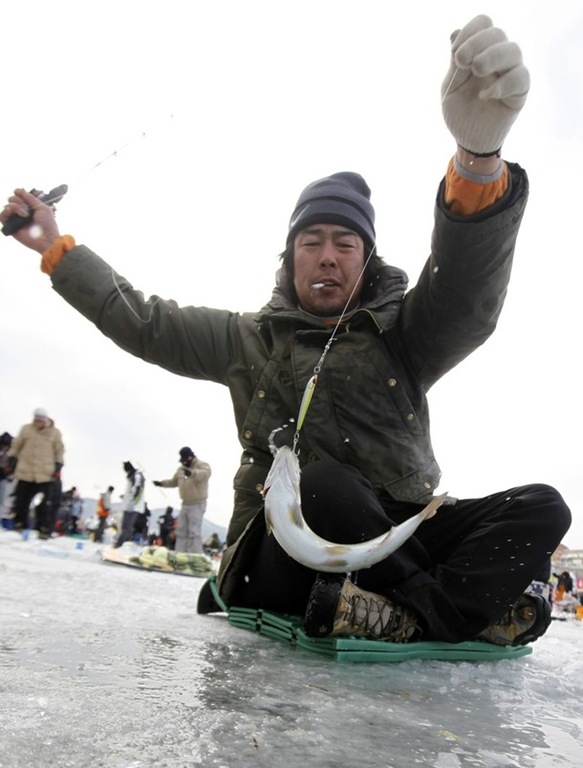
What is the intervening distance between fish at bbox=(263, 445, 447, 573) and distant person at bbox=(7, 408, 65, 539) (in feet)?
28.0

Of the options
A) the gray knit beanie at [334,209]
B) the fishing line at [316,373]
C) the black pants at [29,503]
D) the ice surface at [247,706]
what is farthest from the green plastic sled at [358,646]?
the black pants at [29,503]

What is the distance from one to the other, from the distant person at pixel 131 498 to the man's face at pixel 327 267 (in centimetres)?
1047

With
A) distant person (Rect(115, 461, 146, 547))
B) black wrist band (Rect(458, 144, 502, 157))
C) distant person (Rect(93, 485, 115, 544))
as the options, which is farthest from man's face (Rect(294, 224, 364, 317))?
distant person (Rect(93, 485, 115, 544))

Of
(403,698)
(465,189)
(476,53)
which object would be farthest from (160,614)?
(476,53)

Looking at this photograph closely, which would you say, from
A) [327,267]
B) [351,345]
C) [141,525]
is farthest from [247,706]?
[141,525]

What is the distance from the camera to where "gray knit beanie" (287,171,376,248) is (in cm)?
258

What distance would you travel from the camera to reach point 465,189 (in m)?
1.88

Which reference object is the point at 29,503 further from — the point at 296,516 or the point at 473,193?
the point at 473,193

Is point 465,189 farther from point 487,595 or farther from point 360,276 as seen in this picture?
point 487,595

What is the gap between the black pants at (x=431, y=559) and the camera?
1937mm

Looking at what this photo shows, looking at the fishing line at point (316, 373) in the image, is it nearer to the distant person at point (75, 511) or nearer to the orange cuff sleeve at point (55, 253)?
the orange cuff sleeve at point (55, 253)

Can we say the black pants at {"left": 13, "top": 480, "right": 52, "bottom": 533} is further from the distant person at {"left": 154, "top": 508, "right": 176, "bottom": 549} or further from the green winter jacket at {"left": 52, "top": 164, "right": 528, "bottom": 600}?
the green winter jacket at {"left": 52, "top": 164, "right": 528, "bottom": 600}

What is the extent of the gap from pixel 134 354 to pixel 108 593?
1383 mm

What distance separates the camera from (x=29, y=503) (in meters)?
9.62
